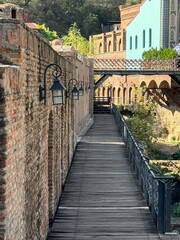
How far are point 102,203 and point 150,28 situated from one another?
109ft

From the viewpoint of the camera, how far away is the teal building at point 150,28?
41.1 meters

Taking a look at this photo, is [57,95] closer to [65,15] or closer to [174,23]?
[174,23]

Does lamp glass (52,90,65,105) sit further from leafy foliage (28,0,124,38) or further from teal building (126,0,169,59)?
leafy foliage (28,0,124,38)

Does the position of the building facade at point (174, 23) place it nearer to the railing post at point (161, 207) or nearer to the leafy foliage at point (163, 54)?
the leafy foliage at point (163, 54)

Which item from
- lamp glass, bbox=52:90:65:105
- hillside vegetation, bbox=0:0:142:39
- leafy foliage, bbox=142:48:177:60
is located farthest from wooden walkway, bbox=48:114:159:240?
hillside vegetation, bbox=0:0:142:39

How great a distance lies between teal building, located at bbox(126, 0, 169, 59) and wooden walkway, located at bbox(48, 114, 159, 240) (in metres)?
23.3

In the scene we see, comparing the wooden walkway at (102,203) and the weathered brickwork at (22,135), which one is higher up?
the weathered brickwork at (22,135)

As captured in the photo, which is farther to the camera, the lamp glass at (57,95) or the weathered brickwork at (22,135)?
the lamp glass at (57,95)

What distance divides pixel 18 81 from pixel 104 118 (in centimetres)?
2820

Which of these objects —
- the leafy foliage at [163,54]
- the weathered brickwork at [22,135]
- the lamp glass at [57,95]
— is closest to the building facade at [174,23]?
the leafy foliage at [163,54]

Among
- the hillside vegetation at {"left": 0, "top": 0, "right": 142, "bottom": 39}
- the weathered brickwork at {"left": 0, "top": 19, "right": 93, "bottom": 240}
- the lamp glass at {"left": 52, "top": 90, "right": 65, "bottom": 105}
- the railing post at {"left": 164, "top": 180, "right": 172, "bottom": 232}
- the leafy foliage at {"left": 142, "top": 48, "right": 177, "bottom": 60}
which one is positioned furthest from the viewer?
the hillside vegetation at {"left": 0, "top": 0, "right": 142, "bottom": 39}

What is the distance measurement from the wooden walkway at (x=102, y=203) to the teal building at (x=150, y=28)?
2331 cm

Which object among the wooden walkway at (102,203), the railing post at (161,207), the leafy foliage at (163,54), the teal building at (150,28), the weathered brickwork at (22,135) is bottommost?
the wooden walkway at (102,203)

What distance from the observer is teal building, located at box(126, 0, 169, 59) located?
41.1 metres
